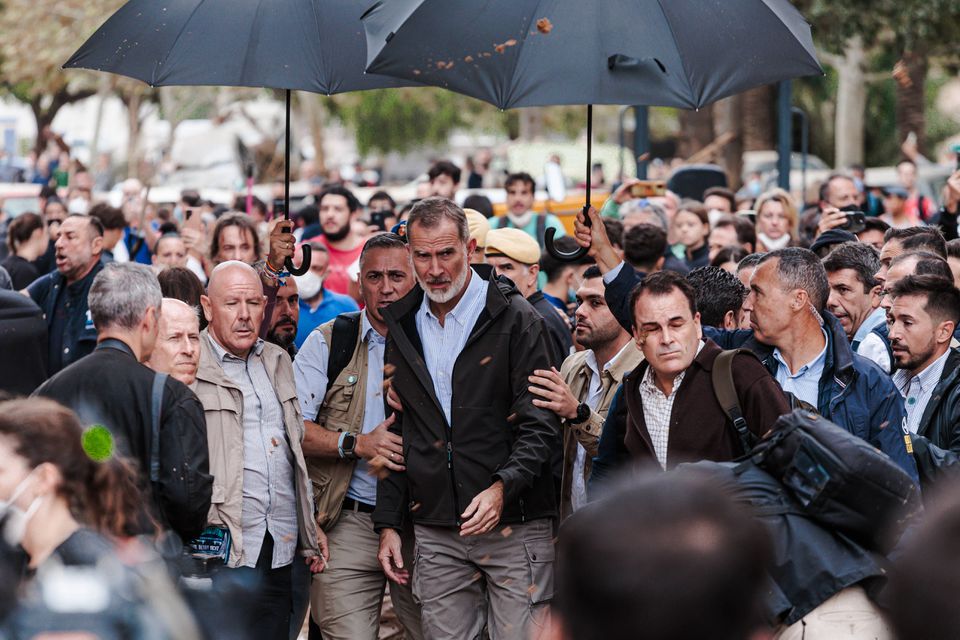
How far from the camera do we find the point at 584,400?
6.00 meters

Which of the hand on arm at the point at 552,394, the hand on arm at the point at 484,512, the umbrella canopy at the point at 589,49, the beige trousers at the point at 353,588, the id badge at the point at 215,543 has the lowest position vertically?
the beige trousers at the point at 353,588

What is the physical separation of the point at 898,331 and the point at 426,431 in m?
2.07

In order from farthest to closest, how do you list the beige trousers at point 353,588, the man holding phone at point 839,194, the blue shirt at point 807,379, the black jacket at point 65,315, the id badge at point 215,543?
the man holding phone at point 839,194, the black jacket at point 65,315, the beige trousers at point 353,588, the id badge at point 215,543, the blue shirt at point 807,379

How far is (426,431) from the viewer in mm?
5543

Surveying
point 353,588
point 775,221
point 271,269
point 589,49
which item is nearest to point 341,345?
point 271,269

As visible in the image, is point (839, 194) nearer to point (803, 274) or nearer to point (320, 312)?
point (320, 312)

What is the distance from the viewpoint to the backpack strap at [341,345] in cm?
610

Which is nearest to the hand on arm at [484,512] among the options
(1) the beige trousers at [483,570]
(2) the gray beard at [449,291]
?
(1) the beige trousers at [483,570]

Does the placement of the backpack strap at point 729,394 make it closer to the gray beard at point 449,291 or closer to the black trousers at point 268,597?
the gray beard at point 449,291

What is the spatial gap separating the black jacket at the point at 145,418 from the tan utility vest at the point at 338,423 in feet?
3.69

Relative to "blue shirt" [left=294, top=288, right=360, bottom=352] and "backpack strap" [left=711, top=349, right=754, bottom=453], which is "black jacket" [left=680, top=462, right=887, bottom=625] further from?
"blue shirt" [left=294, top=288, right=360, bottom=352]

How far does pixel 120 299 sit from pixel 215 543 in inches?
45.9

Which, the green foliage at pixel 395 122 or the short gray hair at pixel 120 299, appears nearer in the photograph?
the short gray hair at pixel 120 299

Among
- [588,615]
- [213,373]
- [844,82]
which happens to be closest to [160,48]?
[213,373]
